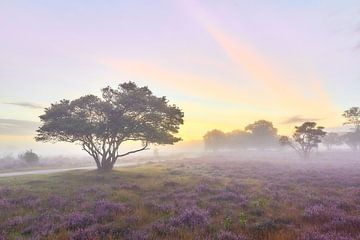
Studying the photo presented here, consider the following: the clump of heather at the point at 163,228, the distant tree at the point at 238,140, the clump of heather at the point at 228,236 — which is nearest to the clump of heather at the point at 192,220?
the clump of heather at the point at 163,228

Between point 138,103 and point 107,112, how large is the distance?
158 inches

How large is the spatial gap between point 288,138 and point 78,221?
239ft

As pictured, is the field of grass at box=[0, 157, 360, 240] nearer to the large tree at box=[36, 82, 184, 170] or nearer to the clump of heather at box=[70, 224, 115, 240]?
the clump of heather at box=[70, 224, 115, 240]

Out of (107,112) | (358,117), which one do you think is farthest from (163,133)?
(358,117)

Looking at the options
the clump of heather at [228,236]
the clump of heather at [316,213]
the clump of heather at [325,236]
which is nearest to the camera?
the clump of heather at [325,236]

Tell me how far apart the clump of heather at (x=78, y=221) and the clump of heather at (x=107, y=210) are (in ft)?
1.64

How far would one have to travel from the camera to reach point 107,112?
34156 mm

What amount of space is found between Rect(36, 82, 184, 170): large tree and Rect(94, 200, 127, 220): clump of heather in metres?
19.2

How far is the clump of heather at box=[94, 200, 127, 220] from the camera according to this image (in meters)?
12.0

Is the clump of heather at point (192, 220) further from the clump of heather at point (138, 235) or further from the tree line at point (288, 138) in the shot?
the tree line at point (288, 138)

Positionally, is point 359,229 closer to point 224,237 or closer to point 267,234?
point 267,234

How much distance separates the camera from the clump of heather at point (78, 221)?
10469mm

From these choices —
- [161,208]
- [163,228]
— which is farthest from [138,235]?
[161,208]

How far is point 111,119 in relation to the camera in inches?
1320
